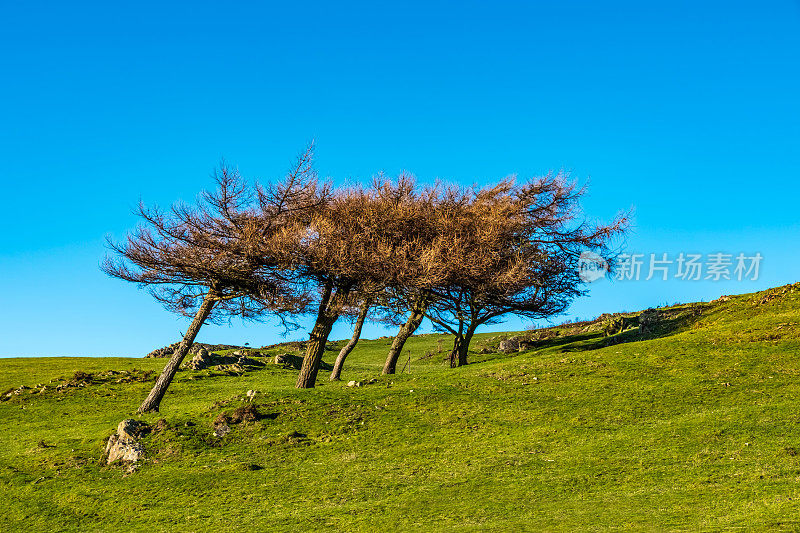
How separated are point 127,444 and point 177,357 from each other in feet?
18.8

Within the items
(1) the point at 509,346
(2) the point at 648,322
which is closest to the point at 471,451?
(2) the point at 648,322

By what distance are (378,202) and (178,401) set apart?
1348 cm

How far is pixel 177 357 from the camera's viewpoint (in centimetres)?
2641

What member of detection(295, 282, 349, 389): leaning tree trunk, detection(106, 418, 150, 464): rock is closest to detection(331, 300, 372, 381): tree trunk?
detection(295, 282, 349, 389): leaning tree trunk

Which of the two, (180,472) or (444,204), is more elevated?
(444,204)

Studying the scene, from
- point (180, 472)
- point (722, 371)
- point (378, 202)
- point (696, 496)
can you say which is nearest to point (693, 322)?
point (722, 371)

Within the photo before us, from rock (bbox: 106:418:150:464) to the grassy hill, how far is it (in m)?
0.40

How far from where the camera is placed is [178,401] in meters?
29.8

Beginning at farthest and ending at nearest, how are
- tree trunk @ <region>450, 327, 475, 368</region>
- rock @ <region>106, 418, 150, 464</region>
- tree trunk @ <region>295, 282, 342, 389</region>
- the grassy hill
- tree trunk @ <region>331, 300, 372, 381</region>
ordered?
tree trunk @ <region>450, 327, 475, 368</region> < tree trunk @ <region>331, 300, 372, 381</region> < tree trunk @ <region>295, 282, 342, 389</region> < rock @ <region>106, 418, 150, 464</region> < the grassy hill

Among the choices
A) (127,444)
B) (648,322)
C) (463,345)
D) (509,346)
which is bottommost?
(127,444)

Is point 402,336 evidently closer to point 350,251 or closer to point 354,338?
point 354,338

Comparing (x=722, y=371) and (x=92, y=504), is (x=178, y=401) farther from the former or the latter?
(x=722, y=371)

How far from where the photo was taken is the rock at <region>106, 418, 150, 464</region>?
67.6 feet

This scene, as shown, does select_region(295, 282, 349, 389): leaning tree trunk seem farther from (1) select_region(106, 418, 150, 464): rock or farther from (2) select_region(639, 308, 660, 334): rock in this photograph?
(2) select_region(639, 308, 660, 334): rock
